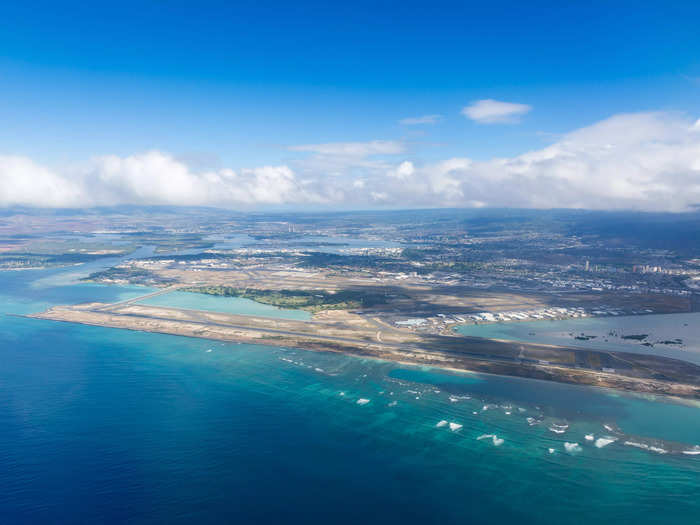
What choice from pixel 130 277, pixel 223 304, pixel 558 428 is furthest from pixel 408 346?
pixel 130 277

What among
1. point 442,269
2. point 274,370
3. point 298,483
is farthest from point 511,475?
point 442,269

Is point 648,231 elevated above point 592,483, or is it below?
above

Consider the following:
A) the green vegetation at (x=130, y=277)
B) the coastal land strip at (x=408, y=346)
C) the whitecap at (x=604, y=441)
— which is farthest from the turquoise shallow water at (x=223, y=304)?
the whitecap at (x=604, y=441)

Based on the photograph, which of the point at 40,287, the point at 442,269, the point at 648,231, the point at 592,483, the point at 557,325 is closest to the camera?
the point at 592,483

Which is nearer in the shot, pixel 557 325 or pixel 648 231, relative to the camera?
pixel 557 325

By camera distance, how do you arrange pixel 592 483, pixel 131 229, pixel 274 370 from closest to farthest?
pixel 592 483 < pixel 274 370 < pixel 131 229

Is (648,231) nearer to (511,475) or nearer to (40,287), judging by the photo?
(511,475)

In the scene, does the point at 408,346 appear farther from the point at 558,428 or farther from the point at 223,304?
the point at 223,304

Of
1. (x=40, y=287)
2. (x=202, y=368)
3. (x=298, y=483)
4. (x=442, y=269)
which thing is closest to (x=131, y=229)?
(x=40, y=287)

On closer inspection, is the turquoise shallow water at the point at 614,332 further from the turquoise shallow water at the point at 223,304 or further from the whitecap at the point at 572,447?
the turquoise shallow water at the point at 223,304
